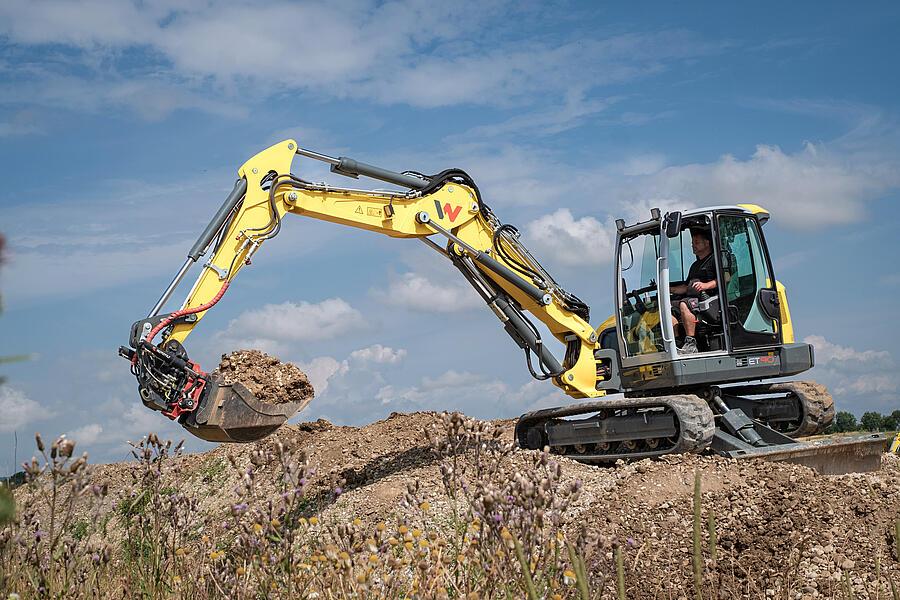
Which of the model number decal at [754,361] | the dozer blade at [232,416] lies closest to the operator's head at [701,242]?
the model number decal at [754,361]

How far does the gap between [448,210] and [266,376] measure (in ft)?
9.33

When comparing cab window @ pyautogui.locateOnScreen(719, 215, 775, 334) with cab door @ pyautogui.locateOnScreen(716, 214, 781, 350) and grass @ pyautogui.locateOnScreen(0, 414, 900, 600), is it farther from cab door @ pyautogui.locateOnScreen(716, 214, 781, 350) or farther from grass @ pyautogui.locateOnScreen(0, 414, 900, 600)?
grass @ pyautogui.locateOnScreen(0, 414, 900, 600)

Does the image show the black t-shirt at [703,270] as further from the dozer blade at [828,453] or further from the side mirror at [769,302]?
the dozer blade at [828,453]

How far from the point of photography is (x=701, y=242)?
33.3 feet

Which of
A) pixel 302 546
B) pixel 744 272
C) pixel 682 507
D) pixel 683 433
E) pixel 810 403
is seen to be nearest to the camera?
pixel 302 546

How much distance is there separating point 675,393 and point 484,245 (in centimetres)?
305

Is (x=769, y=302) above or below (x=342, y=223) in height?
below

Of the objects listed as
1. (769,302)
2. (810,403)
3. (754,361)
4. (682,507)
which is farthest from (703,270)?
(682,507)

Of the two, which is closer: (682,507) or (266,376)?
(682,507)

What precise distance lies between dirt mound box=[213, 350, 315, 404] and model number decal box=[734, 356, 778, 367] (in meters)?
4.93

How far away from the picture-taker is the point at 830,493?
25.2ft

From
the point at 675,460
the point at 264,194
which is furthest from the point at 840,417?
the point at 264,194

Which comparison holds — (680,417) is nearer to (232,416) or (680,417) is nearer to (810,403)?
(810,403)

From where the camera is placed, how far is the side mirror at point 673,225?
9.98 m
